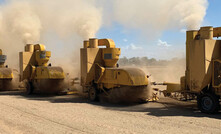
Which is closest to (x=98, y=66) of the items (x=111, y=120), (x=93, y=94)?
(x=93, y=94)

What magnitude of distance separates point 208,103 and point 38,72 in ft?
39.2

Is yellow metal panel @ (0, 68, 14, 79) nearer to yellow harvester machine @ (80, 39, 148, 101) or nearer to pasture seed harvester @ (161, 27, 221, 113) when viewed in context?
yellow harvester machine @ (80, 39, 148, 101)

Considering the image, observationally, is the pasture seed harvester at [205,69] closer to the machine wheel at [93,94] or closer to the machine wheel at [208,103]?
the machine wheel at [208,103]

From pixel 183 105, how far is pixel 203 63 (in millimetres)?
2794

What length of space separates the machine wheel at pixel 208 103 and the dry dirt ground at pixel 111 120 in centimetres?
30

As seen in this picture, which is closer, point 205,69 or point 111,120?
point 111,120

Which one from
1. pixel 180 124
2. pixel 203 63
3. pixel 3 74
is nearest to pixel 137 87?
pixel 203 63

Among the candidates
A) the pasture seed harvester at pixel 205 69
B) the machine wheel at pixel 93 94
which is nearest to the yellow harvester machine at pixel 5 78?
Result: the machine wheel at pixel 93 94

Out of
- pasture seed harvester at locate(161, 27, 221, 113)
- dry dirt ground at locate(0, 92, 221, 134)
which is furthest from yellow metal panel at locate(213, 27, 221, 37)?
dry dirt ground at locate(0, 92, 221, 134)

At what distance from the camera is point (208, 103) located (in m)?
10.7

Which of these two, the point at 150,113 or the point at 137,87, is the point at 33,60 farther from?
the point at 150,113

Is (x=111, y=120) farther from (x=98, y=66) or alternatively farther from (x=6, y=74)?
(x=6, y=74)

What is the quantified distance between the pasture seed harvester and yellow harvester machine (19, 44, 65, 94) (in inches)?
372

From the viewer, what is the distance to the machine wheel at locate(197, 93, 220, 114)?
34.1 ft
